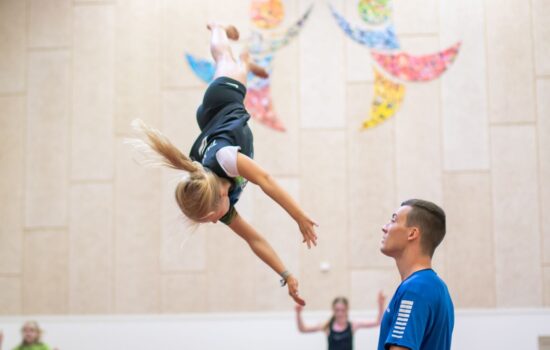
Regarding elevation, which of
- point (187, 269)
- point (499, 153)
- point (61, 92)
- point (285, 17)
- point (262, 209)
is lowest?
point (187, 269)

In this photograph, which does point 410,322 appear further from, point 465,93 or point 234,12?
point 234,12

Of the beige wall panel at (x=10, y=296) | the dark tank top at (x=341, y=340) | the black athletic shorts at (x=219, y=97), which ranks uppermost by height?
the black athletic shorts at (x=219, y=97)

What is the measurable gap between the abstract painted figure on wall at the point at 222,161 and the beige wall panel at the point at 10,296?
4005 millimetres

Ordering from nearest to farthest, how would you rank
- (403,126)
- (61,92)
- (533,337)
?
(533,337)
(403,126)
(61,92)

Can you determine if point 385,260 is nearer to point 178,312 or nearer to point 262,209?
point 262,209

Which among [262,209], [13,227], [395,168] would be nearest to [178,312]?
[262,209]

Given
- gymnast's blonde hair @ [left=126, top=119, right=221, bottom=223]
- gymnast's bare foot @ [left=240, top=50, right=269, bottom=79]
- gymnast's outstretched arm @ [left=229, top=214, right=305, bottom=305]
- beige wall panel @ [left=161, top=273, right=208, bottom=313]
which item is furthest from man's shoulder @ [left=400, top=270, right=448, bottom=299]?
beige wall panel @ [left=161, top=273, right=208, bottom=313]

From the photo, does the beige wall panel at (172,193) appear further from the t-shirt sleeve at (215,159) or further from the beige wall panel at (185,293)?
the t-shirt sleeve at (215,159)

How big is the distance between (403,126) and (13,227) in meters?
3.85

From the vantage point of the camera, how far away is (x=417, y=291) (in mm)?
2637

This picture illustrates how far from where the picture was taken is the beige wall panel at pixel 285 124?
695cm

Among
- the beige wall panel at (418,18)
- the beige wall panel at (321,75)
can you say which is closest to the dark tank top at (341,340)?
the beige wall panel at (321,75)

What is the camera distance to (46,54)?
24.3ft

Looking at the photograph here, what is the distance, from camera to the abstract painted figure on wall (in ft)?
11.0
